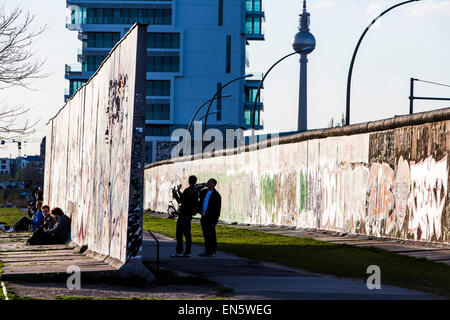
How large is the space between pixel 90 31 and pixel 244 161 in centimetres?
7562

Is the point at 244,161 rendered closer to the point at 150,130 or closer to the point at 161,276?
the point at 161,276

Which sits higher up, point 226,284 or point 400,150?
point 400,150

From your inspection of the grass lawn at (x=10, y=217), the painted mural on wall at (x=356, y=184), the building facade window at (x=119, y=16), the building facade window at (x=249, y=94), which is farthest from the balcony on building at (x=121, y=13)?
the painted mural on wall at (x=356, y=184)

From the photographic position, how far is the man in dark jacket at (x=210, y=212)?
18.4m

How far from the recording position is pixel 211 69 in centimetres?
10750

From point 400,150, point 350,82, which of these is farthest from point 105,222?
point 350,82

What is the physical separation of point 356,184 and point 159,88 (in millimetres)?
84075

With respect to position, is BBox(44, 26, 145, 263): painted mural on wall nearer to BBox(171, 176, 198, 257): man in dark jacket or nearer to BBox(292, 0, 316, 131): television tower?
BBox(171, 176, 198, 257): man in dark jacket

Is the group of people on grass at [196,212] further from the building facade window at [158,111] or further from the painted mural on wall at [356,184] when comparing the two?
the building facade window at [158,111]

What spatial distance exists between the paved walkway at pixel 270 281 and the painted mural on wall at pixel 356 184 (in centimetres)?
463

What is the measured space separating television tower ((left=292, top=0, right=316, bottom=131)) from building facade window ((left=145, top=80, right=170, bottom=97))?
73.2 feet

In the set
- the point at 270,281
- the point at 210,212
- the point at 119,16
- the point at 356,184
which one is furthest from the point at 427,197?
the point at 119,16

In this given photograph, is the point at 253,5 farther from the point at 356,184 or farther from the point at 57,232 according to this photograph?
the point at 57,232

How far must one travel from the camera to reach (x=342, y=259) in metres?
17.7
